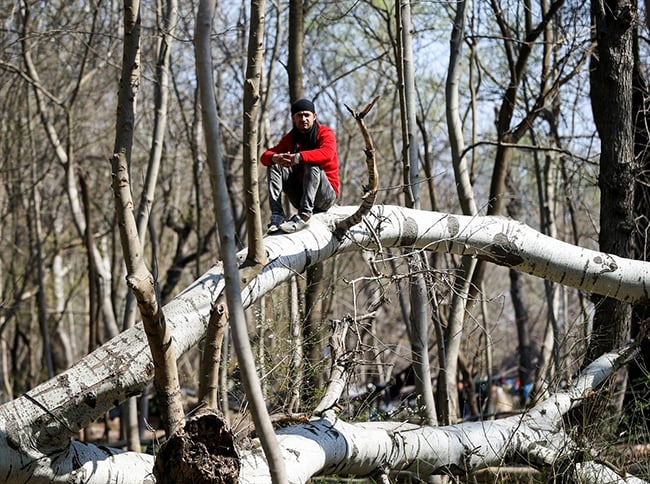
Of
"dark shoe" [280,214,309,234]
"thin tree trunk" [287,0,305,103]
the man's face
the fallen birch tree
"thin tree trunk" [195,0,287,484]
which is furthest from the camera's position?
"thin tree trunk" [287,0,305,103]

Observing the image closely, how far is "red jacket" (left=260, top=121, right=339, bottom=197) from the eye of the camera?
18.5ft

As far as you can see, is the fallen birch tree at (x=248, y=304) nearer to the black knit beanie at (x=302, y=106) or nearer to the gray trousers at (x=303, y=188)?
the gray trousers at (x=303, y=188)

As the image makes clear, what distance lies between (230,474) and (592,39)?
6.82 metres

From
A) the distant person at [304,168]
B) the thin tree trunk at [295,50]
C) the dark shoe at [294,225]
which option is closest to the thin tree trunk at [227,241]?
the dark shoe at [294,225]

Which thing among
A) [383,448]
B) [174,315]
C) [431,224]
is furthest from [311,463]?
[431,224]

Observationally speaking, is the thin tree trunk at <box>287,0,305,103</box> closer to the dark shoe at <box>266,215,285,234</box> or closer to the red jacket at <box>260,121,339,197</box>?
the red jacket at <box>260,121,339,197</box>

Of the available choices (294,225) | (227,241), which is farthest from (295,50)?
(227,241)

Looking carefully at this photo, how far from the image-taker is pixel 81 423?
372 centimetres

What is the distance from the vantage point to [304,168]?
18.8 feet

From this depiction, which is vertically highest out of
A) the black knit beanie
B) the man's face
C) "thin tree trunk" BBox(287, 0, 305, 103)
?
"thin tree trunk" BBox(287, 0, 305, 103)

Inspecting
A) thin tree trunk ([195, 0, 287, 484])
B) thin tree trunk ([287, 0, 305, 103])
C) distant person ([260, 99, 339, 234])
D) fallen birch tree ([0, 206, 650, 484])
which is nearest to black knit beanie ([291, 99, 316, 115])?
distant person ([260, 99, 339, 234])

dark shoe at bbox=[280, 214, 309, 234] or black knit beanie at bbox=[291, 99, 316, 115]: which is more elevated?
black knit beanie at bbox=[291, 99, 316, 115]

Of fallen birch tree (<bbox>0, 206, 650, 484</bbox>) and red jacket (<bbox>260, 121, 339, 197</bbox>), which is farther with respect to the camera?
red jacket (<bbox>260, 121, 339, 197</bbox>)

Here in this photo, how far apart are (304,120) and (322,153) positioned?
0.32m
